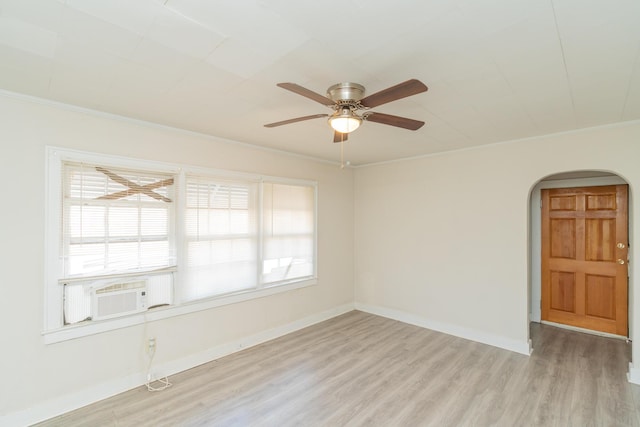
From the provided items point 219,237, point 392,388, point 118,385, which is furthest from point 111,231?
point 392,388

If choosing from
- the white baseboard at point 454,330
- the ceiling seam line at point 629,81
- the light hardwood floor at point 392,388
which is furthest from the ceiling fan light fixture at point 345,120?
the white baseboard at point 454,330

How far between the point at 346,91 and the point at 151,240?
7.96ft

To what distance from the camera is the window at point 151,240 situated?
8.55 feet

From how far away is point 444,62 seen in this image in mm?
1894

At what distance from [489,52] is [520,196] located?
2.61 meters

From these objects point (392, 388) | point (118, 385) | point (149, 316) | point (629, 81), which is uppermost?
point (629, 81)

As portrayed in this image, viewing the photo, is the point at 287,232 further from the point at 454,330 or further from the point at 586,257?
the point at 586,257

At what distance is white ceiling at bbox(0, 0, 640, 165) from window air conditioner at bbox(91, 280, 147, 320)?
1.64 meters

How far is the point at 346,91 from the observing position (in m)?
2.08

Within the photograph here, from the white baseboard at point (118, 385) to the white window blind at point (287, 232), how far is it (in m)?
0.77

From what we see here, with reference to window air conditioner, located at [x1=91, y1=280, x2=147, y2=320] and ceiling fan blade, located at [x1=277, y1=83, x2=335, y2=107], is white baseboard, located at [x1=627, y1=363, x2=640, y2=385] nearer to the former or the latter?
ceiling fan blade, located at [x1=277, y1=83, x2=335, y2=107]

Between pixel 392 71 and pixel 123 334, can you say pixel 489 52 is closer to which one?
pixel 392 71

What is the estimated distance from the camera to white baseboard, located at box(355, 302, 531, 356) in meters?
3.76

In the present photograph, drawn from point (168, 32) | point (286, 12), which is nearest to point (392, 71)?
point (286, 12)
